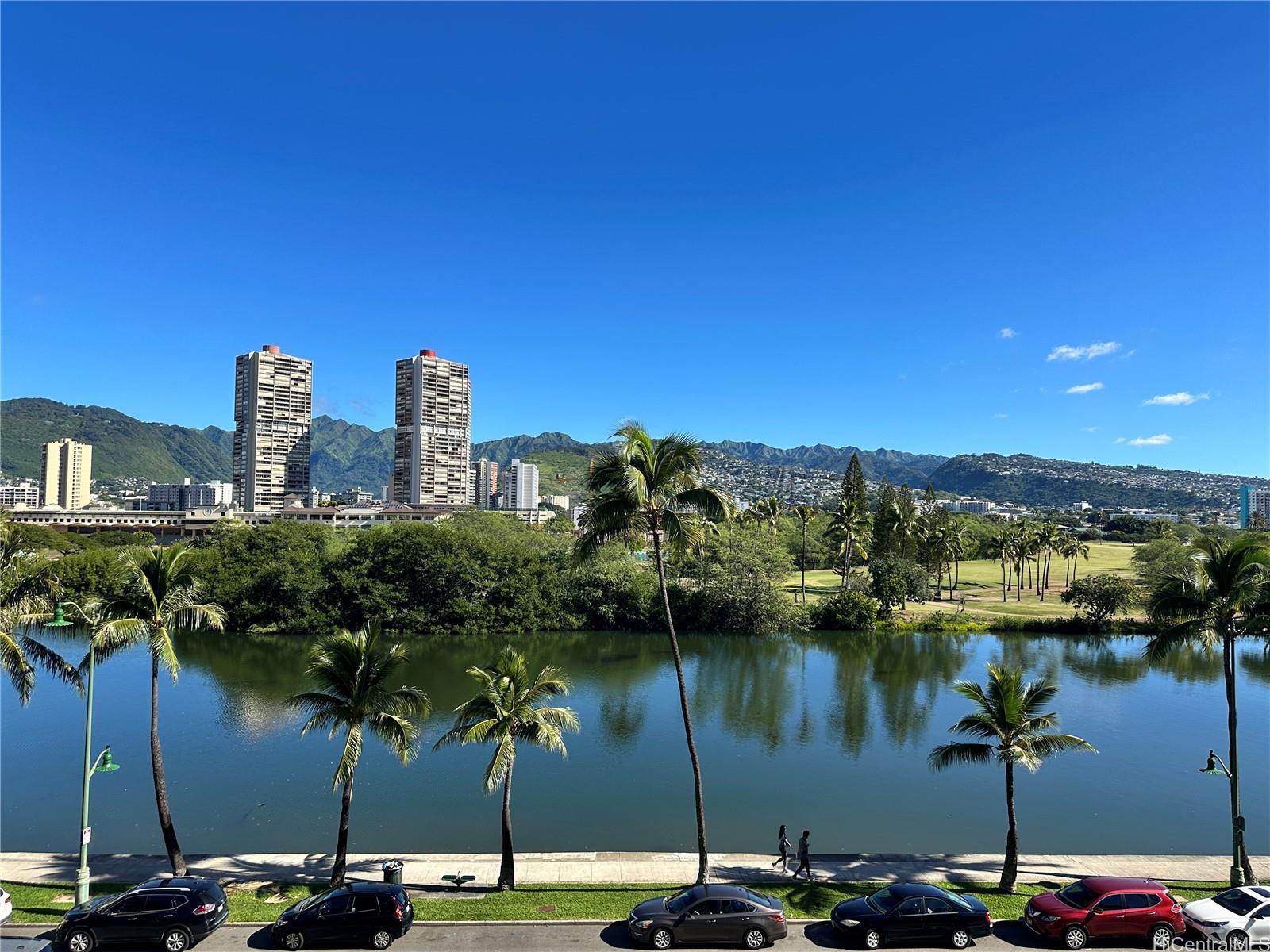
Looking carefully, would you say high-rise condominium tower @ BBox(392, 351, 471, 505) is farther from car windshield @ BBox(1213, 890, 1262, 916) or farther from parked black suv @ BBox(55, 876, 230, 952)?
car windshield @ BBox(1213, 890, 1262, 916)

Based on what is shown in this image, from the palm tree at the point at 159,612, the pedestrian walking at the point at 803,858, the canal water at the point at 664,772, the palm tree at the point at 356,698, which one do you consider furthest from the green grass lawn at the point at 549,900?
the canal water at the point at 664,772

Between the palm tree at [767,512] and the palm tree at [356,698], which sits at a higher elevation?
the palm tree at [767,512]

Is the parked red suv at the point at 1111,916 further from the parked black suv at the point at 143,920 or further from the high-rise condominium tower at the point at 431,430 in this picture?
the high-rise condominium tower at the point at 431,430

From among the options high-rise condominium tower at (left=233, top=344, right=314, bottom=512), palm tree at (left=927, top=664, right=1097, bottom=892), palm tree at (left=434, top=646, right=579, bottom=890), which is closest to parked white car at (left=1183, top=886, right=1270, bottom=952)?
palm tree at (left=927, top=664, right=1097, bottom=892)

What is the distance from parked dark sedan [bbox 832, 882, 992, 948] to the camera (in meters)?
13.2

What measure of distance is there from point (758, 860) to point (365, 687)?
1108cm

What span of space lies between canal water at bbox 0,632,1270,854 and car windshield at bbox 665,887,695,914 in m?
7.79

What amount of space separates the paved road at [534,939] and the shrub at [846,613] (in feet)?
161

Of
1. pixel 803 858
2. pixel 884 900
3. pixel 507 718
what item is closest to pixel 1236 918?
pixel 884 900

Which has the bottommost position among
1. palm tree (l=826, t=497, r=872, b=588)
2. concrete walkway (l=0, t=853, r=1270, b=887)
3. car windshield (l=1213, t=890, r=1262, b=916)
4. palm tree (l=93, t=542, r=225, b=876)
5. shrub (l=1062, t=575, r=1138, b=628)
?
concrete walkway (l=0, t=853, r=1270, b=887)

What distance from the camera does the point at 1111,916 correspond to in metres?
13.4

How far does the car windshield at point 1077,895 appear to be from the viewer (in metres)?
13.6

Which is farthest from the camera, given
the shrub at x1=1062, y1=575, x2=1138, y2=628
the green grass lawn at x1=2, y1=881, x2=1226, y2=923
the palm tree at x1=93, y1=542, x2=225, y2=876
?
the shrub at x1=1062, y1=575, x2=1138, y2=628

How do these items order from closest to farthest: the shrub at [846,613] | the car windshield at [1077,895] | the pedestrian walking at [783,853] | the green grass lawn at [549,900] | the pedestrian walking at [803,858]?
1. the car windshield at [1077,895]
2. the green grass lawn at [549,900]
3. the pedestrian walking at [803,858]
4. the pedestrian walking at [783,853]
5. the shrub at [846,613]
